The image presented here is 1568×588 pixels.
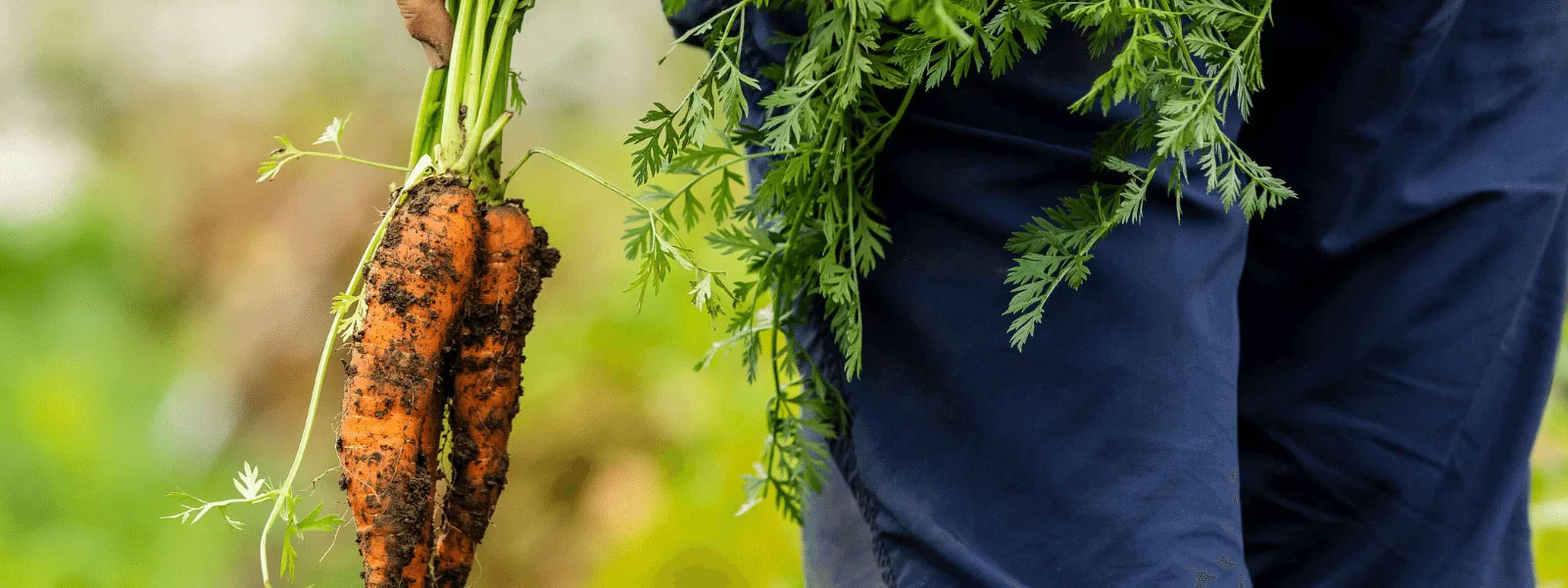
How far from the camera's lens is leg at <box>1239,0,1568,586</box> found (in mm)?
930

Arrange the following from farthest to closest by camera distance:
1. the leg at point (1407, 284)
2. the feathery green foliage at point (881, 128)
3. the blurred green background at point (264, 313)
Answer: the blurred green background at point (264, 313)
the leg at point (1407, 284)
the feathery green foliage at point (881, 128)

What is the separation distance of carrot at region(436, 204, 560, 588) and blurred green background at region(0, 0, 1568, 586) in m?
0.73

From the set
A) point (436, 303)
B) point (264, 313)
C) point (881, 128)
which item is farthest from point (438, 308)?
point (264, 313)

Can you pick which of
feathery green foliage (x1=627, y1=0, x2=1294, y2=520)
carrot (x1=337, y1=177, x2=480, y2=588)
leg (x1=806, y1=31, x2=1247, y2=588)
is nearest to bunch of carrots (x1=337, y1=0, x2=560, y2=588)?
carrot (x1=337, y1=177, x2=480, y2=588)

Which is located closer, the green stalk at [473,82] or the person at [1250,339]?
the person at [1250,339]

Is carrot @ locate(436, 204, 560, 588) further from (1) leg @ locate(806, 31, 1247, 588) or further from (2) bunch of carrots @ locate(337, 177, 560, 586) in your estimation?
(1) leg @ locate(806, 31, 1247, 588)

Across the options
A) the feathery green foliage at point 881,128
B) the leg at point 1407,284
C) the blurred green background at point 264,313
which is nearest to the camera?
the feathery green foliage at point 881,128

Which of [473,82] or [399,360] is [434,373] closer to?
[399,360]

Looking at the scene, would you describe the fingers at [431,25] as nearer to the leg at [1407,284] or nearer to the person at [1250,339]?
the person at [1250,339]

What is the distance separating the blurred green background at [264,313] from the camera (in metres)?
1.90

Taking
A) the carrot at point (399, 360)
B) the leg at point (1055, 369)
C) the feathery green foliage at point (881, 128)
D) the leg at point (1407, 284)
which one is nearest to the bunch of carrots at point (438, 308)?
the carrot at point (399, 360)

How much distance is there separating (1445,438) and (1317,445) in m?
0.11

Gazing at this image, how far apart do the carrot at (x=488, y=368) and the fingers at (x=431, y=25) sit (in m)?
0.16

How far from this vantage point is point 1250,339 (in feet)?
3.59
